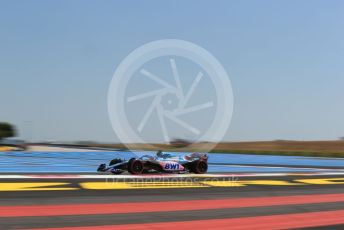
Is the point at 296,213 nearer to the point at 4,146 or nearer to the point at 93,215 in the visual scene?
the point at 93,215

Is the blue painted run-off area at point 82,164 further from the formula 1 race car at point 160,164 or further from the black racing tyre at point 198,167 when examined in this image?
the black racing tyre at point 198,167

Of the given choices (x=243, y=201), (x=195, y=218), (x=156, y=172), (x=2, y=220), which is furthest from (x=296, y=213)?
(x=156, y=172)

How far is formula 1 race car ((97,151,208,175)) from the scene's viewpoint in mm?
16969

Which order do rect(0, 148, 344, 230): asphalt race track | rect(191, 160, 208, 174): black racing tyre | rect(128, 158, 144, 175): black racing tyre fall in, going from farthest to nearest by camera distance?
rect(191, 160, 208, 174): black racing tyre < rect(128, 158, 144, 175): black racing tyre < rect(0, 148, 344, 230): asphalt race track

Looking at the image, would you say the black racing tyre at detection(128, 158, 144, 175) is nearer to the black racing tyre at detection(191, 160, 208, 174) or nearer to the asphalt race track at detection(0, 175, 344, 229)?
the asphalt race track at detection(0, 175, 344, 229)

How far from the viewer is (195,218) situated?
328 inches

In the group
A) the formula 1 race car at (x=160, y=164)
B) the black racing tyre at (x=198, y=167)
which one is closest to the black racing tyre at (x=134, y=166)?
the formula 1 race car at (x=160, y=164)

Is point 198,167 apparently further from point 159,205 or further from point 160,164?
point 159,205

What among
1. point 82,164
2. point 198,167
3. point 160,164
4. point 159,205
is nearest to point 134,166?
point 160,164

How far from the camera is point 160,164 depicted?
693 inches

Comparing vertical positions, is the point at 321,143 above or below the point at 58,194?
below

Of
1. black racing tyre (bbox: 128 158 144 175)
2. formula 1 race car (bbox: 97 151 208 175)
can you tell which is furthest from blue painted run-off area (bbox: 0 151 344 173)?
black racing tyre (bbox: 128 158 144 175)

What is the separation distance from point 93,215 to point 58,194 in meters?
2.92

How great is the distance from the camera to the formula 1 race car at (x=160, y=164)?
17.0 metres
